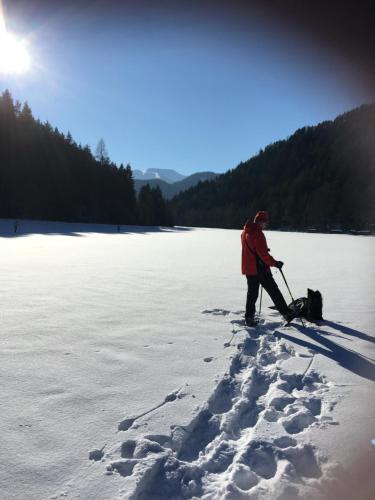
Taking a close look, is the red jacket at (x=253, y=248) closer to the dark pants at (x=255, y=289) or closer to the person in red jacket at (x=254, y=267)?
the person in red jacket at (x=254, y=267)

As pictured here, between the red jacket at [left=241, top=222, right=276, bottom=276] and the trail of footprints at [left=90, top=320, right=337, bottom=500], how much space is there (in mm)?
2433

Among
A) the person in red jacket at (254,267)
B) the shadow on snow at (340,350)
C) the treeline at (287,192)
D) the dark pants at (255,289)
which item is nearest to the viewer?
the shadow on snow at (340,350)

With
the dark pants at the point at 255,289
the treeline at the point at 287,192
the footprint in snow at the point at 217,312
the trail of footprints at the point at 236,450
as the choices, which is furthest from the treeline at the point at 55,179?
the trail of footprints at the point at 236,450

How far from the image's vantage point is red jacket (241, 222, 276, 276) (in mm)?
5523

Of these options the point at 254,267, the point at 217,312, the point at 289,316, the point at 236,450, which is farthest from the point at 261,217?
the point at 236,450

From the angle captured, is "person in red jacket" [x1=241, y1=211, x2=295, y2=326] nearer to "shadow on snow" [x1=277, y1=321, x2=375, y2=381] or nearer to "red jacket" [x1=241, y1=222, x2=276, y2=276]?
"red jacket" [x1=241, y1=222, x2=276, y2=276]

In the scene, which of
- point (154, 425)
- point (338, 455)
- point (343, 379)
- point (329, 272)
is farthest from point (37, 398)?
point (329, 272)

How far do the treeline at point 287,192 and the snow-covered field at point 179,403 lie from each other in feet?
291

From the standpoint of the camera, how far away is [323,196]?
374 ft

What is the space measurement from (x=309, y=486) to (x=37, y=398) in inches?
95.8

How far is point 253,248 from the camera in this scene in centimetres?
568

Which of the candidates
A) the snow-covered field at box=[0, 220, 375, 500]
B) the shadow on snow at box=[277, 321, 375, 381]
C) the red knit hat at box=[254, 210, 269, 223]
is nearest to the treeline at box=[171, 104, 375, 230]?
the red knit hat at box=[254, 210, 269, 223]

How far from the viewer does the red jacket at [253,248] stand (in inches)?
217

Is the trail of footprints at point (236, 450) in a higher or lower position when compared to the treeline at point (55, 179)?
lower
